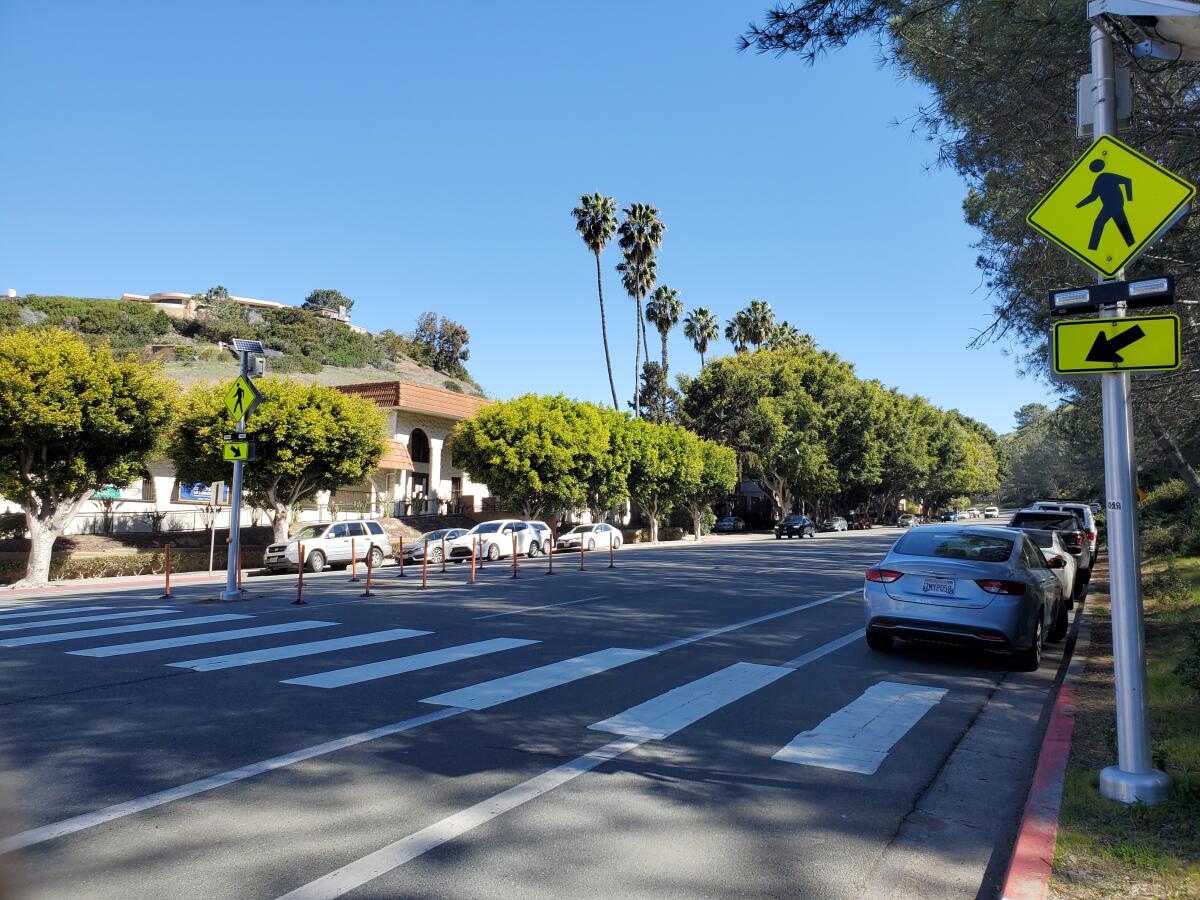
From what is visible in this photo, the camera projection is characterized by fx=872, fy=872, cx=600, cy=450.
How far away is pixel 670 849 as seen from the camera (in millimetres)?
4500

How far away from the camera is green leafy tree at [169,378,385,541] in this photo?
30062mm

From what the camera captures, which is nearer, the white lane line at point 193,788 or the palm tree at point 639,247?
the white lane line at point 193,788

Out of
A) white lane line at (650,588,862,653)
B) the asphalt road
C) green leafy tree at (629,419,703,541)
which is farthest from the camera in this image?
green leafy tree at (629,419,703,541)

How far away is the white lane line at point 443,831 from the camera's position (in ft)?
12.9

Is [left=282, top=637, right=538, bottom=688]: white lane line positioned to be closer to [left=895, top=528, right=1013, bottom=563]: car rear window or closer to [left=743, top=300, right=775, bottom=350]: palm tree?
[left=895, top=528, right=1013, bottom=563]: car rear window

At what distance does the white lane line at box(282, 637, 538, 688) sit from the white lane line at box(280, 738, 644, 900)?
3.15 meters

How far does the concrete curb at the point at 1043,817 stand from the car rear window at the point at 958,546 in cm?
202

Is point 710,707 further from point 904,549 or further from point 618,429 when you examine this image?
point 618,429

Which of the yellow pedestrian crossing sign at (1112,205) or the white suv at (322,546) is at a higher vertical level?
the yellow pedestrian crossing sign at (1112,205)

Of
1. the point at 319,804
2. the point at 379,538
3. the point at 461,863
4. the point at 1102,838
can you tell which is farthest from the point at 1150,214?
the point at 379,538

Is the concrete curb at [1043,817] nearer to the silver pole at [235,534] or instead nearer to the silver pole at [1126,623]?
the silver pole at [1126,623]

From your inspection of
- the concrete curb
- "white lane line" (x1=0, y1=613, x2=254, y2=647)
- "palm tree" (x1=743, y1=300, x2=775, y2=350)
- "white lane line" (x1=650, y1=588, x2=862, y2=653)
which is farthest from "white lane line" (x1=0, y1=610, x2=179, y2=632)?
"palm tree" (x1=743, y1=300, x2=775, y2=350)

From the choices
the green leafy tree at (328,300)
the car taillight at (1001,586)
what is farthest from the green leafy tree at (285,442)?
the green leafy tree at (328,300)

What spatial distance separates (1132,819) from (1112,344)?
8.59ft
